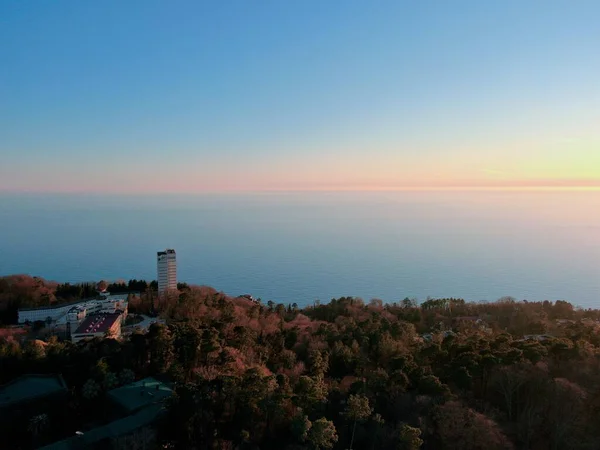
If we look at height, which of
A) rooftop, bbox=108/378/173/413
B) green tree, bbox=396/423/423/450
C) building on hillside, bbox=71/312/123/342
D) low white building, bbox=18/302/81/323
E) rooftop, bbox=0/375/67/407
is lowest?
low white building, bbox=18/302/81/323

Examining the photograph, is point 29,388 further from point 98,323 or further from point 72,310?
point 72,310

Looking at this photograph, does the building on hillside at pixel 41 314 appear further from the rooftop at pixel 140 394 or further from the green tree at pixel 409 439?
the green tree at pixel 409 439

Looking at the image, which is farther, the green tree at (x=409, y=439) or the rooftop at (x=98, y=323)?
the rooftop at (x=98, y=323)

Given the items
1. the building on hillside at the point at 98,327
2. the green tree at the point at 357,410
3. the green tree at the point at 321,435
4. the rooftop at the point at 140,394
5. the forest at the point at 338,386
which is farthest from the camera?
the building on hillside at the point at 98,327

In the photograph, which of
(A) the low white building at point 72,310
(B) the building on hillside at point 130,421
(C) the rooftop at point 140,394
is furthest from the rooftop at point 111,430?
(A) the low white building at point 72,310

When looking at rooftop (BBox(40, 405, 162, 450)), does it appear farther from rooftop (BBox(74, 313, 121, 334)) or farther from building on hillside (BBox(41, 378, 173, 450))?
rooftop (BBox(74, 313, 121, 334))

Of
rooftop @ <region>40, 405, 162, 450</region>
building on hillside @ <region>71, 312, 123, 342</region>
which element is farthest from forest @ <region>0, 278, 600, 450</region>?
building on hillside @ <region>71, 312, 123, 342</region>
